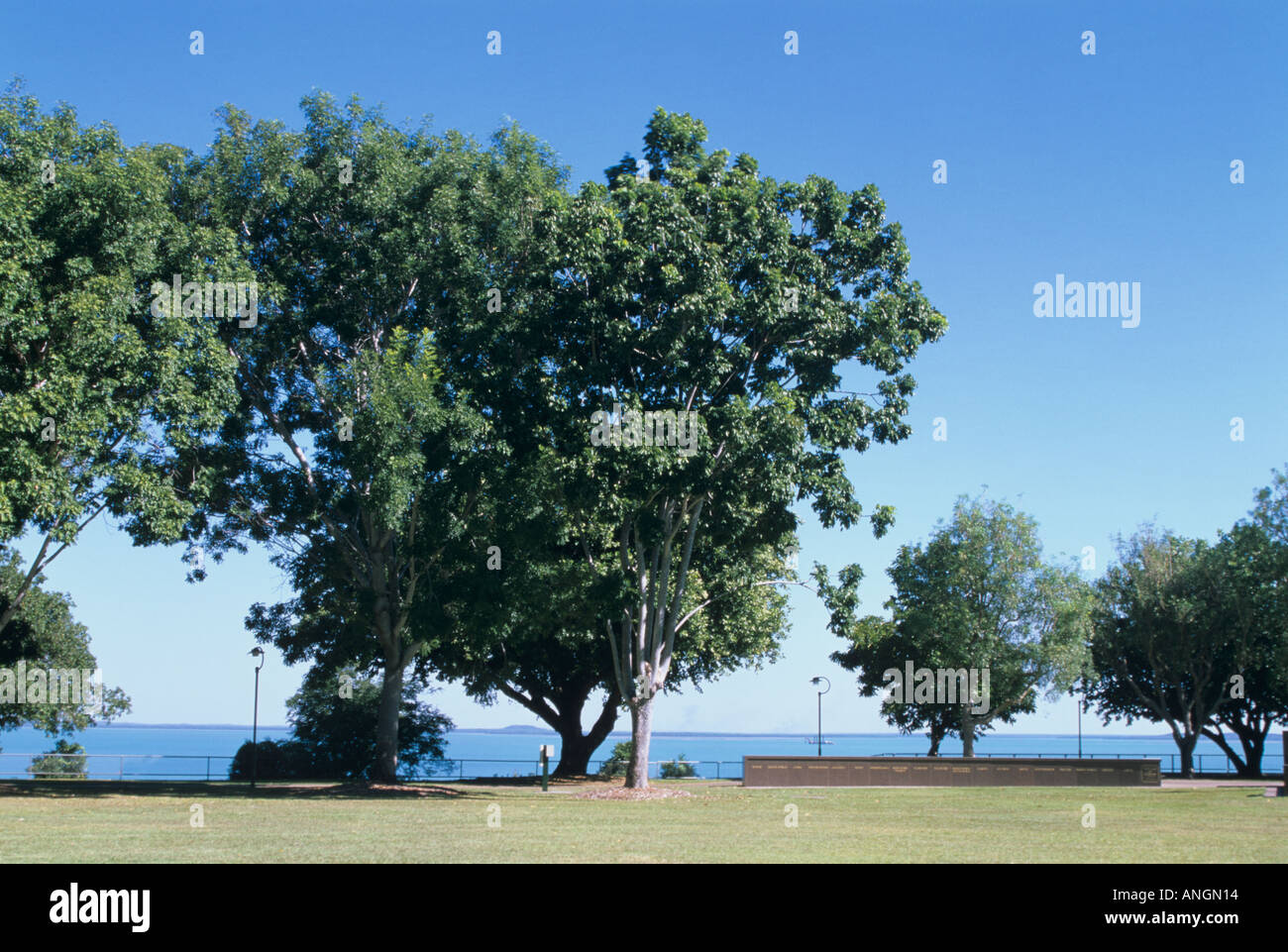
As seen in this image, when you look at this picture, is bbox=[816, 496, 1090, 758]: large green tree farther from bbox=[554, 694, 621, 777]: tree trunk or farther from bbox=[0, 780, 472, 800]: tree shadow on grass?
bbox=[0, 780, 472, 800]: tree shadow on grass

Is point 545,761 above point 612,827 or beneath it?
beneath

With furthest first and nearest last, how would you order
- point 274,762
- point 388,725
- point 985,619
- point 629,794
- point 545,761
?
1. point 985,619
2. point 274,762
3. point 545,761
4. point 388,725
5. point 629,794

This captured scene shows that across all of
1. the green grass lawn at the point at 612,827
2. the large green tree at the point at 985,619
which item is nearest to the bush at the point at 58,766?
the green grass lawn at the point at 612,827

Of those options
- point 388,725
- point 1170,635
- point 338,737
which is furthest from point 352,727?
point 1170,635

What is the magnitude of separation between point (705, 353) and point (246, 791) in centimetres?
1847

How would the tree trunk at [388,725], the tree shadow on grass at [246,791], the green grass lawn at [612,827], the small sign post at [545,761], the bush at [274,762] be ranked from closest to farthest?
the green grass lawn at [612,827]
the tree shadow on grass at [246,791]
the tree trunk at [388,725]
the small sign post at [545,761]
the bush at [274,762]

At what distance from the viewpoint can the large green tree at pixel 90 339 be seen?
26.5 metres

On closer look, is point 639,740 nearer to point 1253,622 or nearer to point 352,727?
point 352,727

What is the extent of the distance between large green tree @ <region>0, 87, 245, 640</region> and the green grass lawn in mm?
7387

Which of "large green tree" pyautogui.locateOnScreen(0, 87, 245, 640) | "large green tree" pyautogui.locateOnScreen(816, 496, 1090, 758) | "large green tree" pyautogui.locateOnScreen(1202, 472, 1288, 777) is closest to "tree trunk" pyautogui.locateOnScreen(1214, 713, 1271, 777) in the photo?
"large green tree" pyautogui.locateOnScreen(1202, 472, 1288, 777)

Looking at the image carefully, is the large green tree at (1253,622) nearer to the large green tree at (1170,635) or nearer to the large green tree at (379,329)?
the large green tree at (1170,635)

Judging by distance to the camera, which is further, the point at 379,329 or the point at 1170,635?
the point at 1170,635

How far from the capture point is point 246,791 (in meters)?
33.0

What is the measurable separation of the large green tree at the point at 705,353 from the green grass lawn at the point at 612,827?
6633 millimetres
